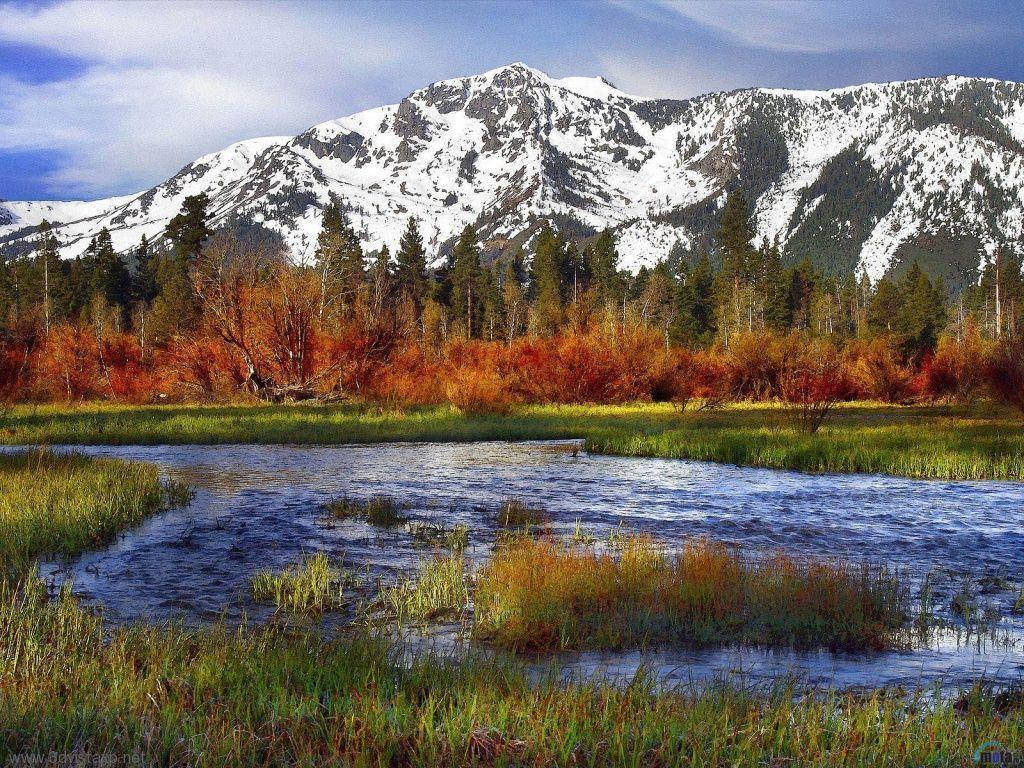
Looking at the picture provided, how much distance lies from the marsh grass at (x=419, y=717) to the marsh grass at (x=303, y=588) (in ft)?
7.50

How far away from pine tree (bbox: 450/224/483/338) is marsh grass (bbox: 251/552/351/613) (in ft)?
296

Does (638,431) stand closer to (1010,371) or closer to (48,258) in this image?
(1010,371)

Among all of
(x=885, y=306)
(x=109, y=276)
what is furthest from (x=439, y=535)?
(x=885, y=306)

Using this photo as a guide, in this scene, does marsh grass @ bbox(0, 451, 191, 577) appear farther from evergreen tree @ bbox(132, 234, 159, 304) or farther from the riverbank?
evergreen tree @ bbox(132, 234, 159, 304)

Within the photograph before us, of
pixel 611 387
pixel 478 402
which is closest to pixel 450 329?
pixel 611 387

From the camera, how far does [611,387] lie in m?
46.6

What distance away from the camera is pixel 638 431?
90.0 ft

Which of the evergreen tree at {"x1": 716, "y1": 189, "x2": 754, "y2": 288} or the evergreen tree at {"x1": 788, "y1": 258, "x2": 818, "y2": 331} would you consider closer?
the evergreen tree at {"x1": 716, "y1": 189, "x2": 754, "y2": 288}

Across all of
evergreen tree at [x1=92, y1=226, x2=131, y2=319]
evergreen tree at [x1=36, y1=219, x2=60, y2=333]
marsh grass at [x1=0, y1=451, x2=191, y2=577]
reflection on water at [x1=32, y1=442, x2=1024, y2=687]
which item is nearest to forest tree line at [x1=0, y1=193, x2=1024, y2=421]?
reflection on water at [x1=32, y1=442, x2=1024, y2=687]

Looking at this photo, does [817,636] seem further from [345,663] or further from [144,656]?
[144,656]

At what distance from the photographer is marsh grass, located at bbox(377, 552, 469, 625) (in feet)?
26.8

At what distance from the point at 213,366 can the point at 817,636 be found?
39160 mm

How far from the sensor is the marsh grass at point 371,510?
13.5m

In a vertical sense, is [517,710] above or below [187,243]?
below
